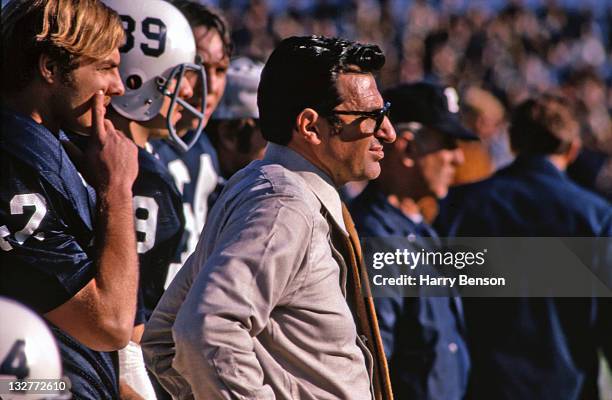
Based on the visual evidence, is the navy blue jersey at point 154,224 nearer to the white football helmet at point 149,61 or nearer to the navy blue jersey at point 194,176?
the white football helmet at point 149,61

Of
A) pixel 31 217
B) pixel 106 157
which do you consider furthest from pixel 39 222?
pixel 106 157

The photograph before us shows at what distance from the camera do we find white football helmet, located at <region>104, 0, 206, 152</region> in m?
4.07

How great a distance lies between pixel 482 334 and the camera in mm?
5648

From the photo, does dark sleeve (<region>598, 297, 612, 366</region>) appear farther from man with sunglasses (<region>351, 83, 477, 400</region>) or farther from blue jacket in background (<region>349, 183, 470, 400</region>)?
blue jacket in background (<region>349, 183, 470, 400</region>)

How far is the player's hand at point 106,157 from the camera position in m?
3.15

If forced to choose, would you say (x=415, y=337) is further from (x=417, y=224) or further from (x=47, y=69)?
(x=47, y=69)

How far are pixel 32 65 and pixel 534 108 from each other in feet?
11.2

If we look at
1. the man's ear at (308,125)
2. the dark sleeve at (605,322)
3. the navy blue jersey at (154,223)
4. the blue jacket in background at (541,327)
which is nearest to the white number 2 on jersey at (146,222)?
the navy blue jersey at (154,223)

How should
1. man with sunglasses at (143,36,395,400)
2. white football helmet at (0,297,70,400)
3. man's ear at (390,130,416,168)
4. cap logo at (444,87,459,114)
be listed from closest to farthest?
white football helmet at (0,297,70,400) < man with sunglasses at (143,36,395,400) < man's ear at (390,130,416,168) < cap logo at (444,87,459,114)

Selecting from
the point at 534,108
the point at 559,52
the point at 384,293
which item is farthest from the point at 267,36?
the point at 384,293

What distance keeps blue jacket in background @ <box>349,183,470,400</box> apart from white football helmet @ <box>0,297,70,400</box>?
2401 mm

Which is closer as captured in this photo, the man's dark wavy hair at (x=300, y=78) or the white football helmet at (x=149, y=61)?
the man's dark wavy hair at (x=300, y=78)

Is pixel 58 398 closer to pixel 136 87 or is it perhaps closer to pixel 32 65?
pixel 32 65

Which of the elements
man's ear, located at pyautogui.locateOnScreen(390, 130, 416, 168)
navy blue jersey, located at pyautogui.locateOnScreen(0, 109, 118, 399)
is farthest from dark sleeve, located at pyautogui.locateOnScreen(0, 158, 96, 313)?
man's ear, located at pyautogui.locateOnScreen(390, 130, 416, 168)
